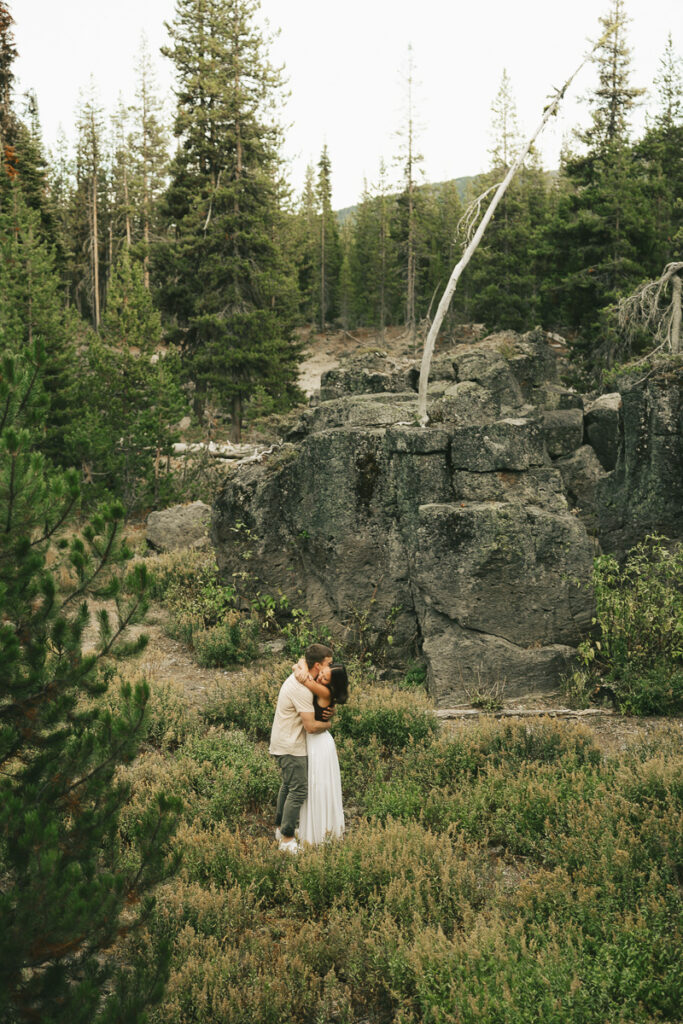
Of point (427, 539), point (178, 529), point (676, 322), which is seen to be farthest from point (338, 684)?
point (178, 529)

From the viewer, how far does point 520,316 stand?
3706cm

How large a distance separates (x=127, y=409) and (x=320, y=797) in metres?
15.9

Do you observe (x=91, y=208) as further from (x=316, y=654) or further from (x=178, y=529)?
(x=316, y=654)

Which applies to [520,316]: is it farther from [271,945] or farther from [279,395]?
[271,945]

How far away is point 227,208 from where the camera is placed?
27734mm

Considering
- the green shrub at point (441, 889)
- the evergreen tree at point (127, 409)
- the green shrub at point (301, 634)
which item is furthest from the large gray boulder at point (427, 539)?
the evergreen tree at point (127, 409)

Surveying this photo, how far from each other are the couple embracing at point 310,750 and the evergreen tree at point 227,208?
21.0 metres

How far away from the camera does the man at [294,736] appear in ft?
21.6

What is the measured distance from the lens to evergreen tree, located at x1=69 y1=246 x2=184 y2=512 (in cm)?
1978

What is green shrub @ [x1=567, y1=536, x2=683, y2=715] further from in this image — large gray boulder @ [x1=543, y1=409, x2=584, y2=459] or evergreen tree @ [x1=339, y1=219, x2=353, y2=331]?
evergreen tree @ [x1=339, y1=219, x2=353, y2=331]

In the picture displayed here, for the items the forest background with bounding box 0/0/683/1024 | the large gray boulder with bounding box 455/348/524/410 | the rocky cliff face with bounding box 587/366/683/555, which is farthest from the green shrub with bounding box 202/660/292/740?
the large gray boulder with bounding box 455/348/524/410

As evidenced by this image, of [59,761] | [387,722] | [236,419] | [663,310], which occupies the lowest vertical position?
[387,722]

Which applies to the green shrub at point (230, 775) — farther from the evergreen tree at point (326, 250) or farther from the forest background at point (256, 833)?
the evergreen tree at point (326, 250)

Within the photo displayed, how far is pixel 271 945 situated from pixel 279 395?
2519cm
